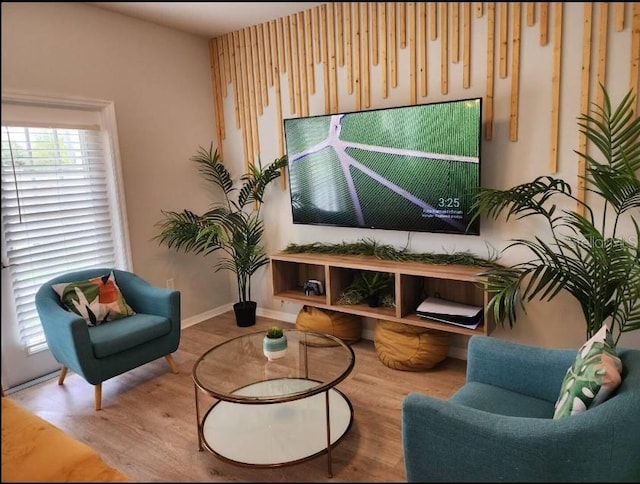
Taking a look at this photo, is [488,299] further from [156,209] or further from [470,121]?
[156,209]

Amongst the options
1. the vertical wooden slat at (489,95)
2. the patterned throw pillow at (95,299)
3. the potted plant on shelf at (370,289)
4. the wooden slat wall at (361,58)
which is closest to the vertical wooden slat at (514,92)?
the wooden slat wall at (361,58)

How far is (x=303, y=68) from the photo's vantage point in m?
3.43

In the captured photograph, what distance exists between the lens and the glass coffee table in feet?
6.04

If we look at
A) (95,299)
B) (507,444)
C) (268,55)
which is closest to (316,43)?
(268,55)

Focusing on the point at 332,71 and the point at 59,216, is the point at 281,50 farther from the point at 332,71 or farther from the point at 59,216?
the point at 59,216

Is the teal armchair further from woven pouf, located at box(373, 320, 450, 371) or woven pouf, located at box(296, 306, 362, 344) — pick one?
woven pouf, located at box(373, 320, 450, 371)

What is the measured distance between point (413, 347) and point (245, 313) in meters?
1.55

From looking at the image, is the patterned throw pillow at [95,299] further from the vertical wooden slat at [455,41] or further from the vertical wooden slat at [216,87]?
the vertical wooden slat at [455,41]

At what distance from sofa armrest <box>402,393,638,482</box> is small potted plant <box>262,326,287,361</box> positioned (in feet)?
3.40

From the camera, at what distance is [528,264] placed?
8.38 ft

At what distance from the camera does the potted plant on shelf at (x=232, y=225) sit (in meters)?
3.46

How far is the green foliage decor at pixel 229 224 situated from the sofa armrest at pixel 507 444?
2.40 metres

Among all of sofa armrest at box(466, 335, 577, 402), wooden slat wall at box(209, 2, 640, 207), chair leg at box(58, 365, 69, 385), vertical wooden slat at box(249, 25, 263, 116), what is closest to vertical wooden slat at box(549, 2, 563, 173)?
wooden slat wall at box(209, 2, 640, 207)

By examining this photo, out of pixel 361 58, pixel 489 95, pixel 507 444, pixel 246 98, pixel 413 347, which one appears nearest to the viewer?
pixel 507 444
